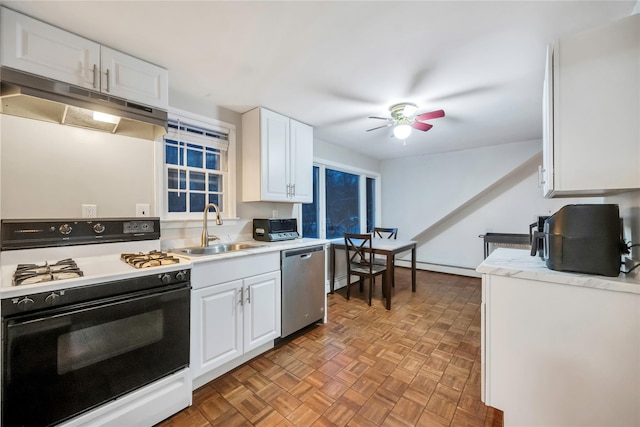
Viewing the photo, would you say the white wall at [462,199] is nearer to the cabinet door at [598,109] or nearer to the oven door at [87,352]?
the cabinet door at [598,109]

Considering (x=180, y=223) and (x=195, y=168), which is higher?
(x=195, y=168)

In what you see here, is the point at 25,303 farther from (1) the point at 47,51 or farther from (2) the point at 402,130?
(2) the point at 402,130

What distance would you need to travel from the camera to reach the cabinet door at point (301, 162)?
114 inches

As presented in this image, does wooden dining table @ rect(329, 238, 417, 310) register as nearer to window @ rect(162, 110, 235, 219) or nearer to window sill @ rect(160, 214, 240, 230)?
window @ rect(162, 110, 235, 219)

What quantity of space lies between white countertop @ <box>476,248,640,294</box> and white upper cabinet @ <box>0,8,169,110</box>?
7.89ft

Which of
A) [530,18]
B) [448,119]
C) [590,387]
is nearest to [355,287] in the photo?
[448,119]

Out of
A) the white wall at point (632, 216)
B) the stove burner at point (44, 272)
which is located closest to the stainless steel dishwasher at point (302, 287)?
the stove burner at point (44, 272)

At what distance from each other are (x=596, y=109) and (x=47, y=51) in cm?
279

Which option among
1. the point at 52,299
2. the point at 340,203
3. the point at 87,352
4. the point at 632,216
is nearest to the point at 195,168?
the point at 52,299

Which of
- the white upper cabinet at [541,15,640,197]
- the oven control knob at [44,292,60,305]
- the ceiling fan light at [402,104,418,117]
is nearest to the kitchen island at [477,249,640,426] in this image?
the white upper cabinet at [541,15,640,197]

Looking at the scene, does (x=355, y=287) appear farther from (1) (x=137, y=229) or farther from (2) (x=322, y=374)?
(1) (x=137, y=229)

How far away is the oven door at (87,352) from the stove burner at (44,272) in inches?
5.8

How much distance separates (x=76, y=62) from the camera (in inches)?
58.8

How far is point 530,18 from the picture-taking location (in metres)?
1.38
